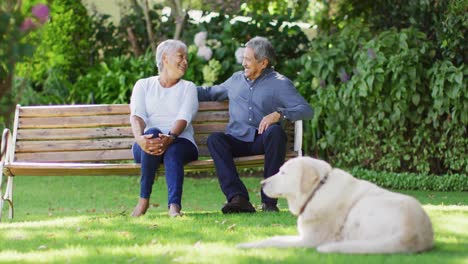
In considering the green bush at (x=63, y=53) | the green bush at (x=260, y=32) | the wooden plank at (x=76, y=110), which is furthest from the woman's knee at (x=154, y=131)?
the green bush at (x=63, y=53)

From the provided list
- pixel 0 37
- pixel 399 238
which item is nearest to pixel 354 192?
pixel 399 238

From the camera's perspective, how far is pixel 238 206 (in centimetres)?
613

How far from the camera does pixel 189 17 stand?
1268 centimetres

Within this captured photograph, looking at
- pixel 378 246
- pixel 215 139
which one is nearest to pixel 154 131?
pixel 215 139

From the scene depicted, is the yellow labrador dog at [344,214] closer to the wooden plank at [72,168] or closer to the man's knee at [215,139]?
the man's knee at [215,139]

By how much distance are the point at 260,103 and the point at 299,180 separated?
87.0 inches

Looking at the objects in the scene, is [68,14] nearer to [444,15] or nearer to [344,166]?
[344,166]

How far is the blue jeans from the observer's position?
606 centimetres

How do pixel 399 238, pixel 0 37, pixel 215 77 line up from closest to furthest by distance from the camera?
pixel 0 37, pixel 399 238, pixel 215 77

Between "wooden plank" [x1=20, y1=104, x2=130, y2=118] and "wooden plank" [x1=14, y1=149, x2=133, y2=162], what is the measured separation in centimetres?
32

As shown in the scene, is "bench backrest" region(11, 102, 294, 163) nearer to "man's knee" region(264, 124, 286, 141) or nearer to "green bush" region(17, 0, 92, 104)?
"man's knee" region(264, 124, 286, 141)

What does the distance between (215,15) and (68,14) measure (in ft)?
6.89

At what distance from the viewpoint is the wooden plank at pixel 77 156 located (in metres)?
7.04

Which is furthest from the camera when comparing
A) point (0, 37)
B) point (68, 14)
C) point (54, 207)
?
point (68, 14)
